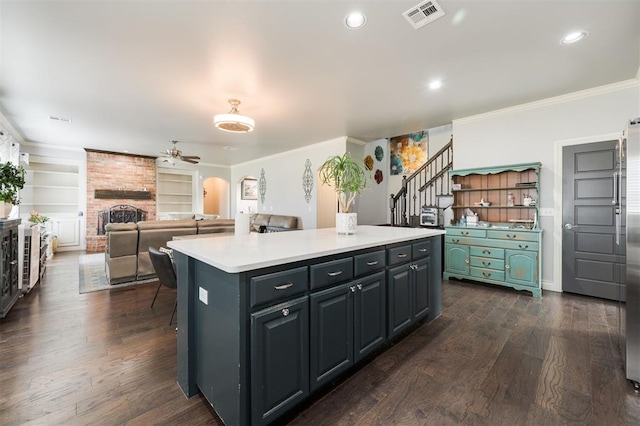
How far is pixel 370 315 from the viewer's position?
6.68ft

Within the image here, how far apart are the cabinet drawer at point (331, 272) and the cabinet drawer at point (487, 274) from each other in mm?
3138

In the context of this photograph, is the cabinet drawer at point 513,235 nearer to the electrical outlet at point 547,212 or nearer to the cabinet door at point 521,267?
the cabinet door at point 521,267

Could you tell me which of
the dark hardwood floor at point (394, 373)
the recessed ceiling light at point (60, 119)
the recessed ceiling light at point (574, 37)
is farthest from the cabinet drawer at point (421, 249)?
the recessed ceiling light at point (60, 119)

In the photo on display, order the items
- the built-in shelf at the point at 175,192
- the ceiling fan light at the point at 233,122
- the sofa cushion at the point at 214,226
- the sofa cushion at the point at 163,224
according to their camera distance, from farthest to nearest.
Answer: the built-in shelf at the point at 175,192 → the sofa cushion at the point at 214,226 → the sofa cushion at the point at 163,224 → the ceiling fan light at the point at 233,122

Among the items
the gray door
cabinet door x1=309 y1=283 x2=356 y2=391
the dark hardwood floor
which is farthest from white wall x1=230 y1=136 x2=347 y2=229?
cabinet door x1=309 y1=283 x2=356 y2=391

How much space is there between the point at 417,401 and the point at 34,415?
226 cm

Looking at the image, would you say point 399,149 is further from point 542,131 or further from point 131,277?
point 131,277

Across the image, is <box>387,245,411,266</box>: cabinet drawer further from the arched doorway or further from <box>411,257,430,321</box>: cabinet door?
the arched doorway

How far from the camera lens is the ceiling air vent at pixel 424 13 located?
6.77 feet

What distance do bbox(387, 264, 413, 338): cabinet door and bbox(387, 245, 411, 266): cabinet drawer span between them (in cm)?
6

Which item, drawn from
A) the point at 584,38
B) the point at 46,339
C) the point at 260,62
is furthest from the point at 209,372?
the point at 584,38

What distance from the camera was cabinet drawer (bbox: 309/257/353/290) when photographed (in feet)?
5.38

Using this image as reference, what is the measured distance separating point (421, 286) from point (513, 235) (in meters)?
2.12

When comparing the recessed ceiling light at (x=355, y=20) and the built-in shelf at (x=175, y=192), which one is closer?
the recessed ceiling light at (x=355, y=20)
